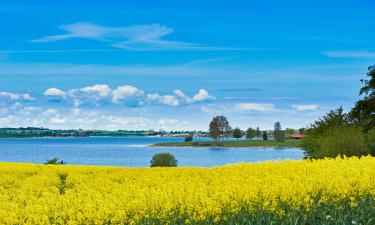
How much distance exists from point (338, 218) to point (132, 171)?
11730 mm

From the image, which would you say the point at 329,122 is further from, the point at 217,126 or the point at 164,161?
the point at 217,126

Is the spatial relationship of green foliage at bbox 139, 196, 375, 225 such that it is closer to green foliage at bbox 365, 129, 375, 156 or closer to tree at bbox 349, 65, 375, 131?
green foliage at bbox 365, 129, 375, 156

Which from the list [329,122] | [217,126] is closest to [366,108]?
[329,122]

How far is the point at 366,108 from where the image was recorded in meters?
61.2

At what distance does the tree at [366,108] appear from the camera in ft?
191

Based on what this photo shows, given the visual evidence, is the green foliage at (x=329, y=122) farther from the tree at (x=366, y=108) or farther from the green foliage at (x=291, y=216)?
the green foliage at (x=291, y=216)

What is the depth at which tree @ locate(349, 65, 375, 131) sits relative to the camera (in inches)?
2296

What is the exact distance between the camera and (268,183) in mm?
14602

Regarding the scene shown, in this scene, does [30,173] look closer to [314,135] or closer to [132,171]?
[132,171]

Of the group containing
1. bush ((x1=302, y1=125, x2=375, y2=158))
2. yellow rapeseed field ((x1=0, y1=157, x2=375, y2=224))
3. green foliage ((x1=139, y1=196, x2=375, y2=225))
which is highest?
bush ((x1=302, y1=125, x2=375, y2=158))

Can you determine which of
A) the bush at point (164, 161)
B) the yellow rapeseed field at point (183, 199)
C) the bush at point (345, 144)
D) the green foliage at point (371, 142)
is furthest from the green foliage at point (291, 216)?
the bush at point (164, 161)

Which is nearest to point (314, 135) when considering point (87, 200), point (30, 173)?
point (30, 173)

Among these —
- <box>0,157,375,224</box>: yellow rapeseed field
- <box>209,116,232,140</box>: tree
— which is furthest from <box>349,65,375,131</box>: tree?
<box>209,116,232,140</box>: tree

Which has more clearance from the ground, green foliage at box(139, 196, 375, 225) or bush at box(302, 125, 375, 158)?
bush at box(302, 125, 375, 158)
